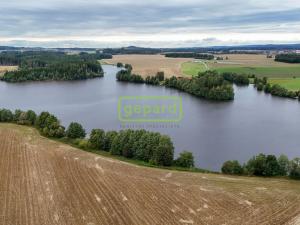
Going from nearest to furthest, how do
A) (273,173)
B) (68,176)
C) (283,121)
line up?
(68,176) → (273,173) → (283,121)

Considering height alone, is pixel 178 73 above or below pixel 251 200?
above

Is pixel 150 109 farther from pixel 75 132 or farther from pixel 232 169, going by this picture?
pixel 232 169

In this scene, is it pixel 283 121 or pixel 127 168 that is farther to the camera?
pixel 283 121

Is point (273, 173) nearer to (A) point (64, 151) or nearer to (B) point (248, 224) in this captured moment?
(B) point (248, 224)

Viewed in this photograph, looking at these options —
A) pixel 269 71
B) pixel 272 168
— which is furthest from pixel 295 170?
pixel 269 71

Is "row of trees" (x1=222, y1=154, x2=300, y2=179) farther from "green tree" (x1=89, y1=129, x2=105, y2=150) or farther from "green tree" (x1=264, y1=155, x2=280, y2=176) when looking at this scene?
"green tree" (x1=89, y1=129, x2=105, y2=150)

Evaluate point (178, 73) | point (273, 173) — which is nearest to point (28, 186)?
point (273, 173)
